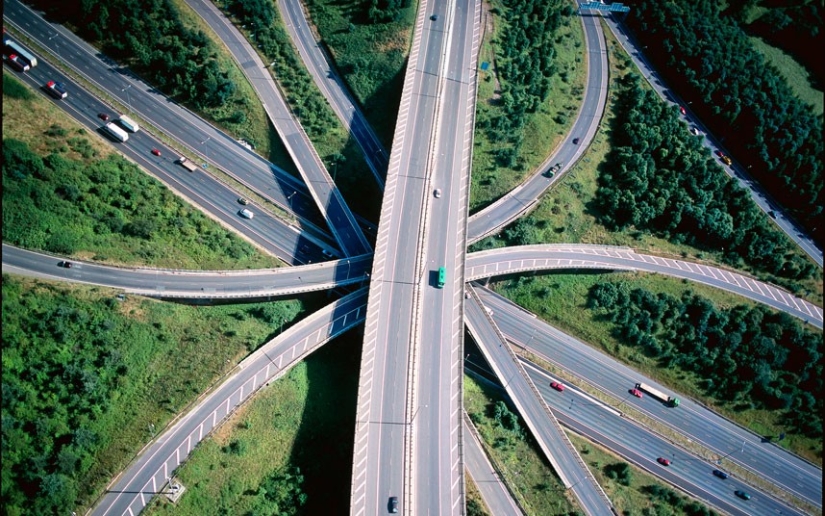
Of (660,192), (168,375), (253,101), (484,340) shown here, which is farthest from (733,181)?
(168,375)

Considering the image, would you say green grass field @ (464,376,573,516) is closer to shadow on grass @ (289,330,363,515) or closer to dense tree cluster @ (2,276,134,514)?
shadow on grass @ (289,330,363,515)

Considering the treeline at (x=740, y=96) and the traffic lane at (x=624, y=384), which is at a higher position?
the treeline at (x=740, y=96)

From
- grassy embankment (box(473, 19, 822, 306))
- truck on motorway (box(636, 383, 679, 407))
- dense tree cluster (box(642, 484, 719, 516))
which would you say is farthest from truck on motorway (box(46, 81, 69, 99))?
dense tree cluster (box(642, 484, 719, 516))

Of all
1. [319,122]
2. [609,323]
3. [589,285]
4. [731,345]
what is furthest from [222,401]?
[731,345]

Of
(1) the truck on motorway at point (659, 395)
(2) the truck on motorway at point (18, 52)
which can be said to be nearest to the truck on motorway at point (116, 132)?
(2) the truck on motorway at point (18, 52)

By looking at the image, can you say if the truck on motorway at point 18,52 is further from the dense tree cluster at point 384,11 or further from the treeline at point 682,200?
the treeline at point 682,200
